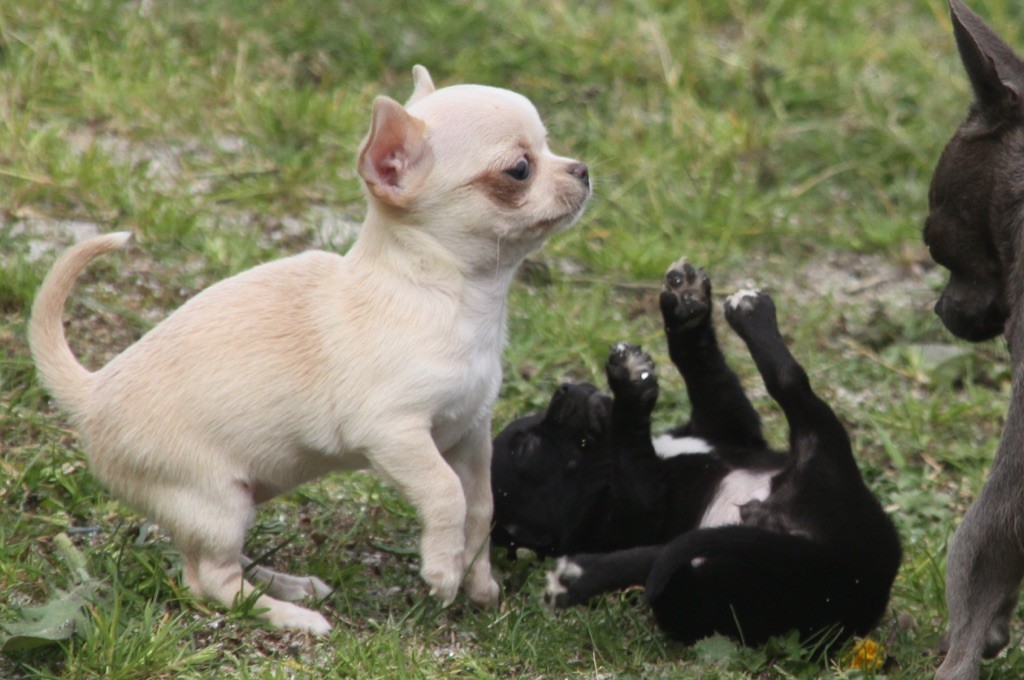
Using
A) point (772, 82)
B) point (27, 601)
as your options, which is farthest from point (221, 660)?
point (772, 82)

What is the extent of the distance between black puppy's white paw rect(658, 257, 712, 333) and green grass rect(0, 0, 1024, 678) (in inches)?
32.2

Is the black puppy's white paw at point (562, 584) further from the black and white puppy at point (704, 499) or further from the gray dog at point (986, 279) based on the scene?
the gray dog at point (986, 279)

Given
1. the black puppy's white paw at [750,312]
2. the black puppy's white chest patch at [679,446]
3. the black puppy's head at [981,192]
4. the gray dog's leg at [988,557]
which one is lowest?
the black puppy's white chest patch at [679,446]

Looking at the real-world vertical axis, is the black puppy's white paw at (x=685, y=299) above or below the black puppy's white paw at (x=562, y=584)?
above

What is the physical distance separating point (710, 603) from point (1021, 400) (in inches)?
42.7

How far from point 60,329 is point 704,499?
218 centimetres

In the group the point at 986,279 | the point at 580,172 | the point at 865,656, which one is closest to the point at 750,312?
the point at 986,279

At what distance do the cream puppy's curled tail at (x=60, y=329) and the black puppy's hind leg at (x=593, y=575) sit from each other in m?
1.53

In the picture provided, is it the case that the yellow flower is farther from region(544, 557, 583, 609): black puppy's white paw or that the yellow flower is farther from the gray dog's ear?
the gray dog's ear

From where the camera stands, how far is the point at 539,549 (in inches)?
197

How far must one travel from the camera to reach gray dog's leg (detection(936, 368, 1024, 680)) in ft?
13.3

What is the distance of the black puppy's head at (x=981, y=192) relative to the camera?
455 cm

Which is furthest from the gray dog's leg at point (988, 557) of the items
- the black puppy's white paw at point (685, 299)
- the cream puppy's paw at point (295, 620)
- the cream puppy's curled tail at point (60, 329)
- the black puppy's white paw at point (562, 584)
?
the cream puppy's curled tail at point (60, 329)

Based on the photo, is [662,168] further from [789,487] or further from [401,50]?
[789,487]
